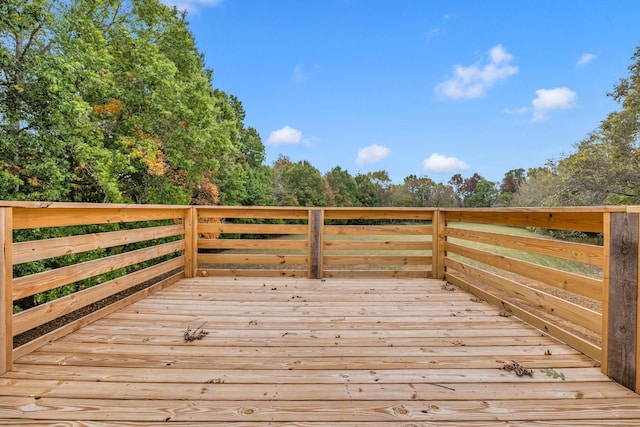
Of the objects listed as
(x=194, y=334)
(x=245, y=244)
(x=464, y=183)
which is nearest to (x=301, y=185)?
(x=245, y=244)

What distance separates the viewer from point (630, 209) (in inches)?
Result: 60.1

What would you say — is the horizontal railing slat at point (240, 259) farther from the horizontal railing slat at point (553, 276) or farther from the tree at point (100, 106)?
the tree at point (100, 106)

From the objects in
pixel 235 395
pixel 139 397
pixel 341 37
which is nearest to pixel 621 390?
pixel 235 395

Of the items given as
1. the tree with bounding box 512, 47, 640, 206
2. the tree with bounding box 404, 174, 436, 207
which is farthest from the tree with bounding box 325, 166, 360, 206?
the tree with bounding box 512, 47, 640, 206

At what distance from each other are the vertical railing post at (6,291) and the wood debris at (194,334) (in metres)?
→ 0.89

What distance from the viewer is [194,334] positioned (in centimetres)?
202

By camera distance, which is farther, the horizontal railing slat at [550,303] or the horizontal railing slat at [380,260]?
the horizontal railing slat at [380,260]

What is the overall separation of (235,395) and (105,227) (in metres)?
5.84

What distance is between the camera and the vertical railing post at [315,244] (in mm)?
3805

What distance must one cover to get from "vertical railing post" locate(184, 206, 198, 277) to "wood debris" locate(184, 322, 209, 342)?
181cm

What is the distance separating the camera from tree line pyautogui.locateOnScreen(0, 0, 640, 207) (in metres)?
5.07

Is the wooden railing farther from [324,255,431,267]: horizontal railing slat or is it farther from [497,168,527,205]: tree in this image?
[497,168,527,205]: tree

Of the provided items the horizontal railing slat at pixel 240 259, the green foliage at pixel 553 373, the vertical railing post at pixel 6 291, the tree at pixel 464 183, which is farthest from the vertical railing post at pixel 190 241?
the tree at pixel 464 183

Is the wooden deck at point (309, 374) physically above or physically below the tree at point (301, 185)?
below
